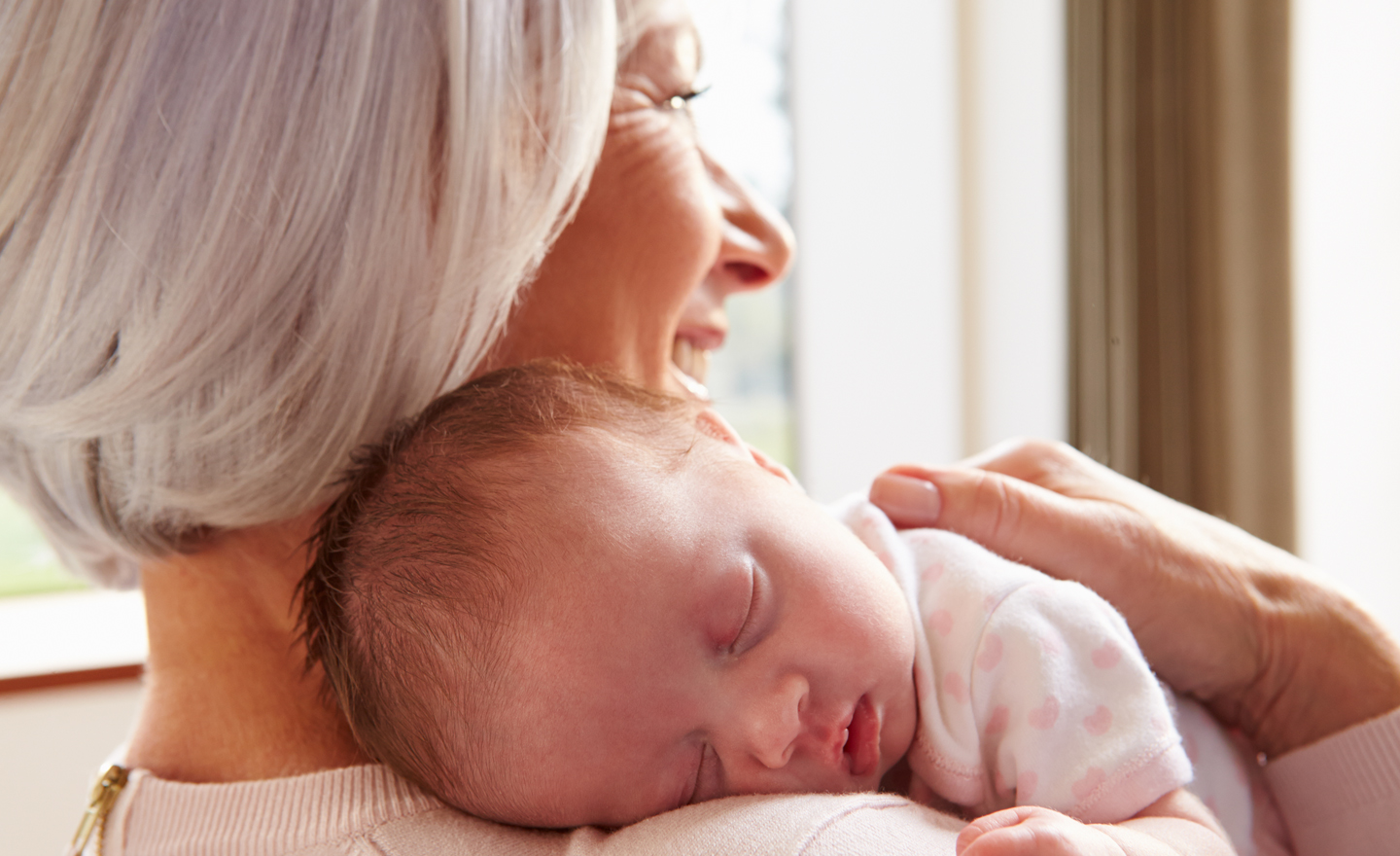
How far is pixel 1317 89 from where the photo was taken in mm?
2559

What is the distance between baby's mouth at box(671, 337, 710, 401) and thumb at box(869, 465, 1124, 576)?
1.15 ft

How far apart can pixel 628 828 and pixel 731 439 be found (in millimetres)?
428

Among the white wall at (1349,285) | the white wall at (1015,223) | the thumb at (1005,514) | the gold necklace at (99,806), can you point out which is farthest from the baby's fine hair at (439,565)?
the white wall at (1015,223)

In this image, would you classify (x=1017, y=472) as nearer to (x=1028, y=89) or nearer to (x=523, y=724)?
(x=523, y=724)

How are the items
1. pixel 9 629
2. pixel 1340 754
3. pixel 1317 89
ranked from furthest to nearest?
pixel 9 629 → pixel 1317 89 → pixel 1340 754

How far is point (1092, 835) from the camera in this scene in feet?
2.29

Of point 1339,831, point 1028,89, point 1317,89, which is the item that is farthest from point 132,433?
point 1028,89

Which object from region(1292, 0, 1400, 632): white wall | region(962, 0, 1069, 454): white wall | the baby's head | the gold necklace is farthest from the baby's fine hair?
region(962, 0, 1069, 454): white wall

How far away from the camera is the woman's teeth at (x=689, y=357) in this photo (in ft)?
4.71

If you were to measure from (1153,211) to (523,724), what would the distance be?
2837 millimetres

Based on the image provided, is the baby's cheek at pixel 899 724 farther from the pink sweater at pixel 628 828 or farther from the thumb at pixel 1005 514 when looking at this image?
the thumb at pixel 1005 514

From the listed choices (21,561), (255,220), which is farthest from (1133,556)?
(21,561)

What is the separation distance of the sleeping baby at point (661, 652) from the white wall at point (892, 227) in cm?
329

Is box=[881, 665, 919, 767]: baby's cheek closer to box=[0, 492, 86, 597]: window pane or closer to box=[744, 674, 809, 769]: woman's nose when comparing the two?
box=[744, 674, 809, 769]: woman's nose
